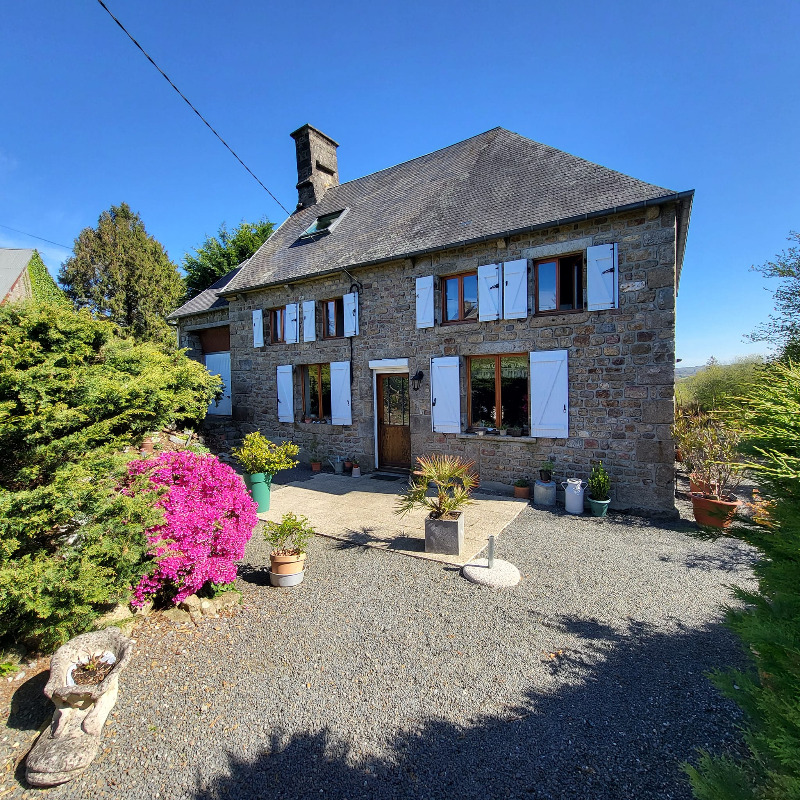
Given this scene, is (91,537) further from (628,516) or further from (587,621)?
(628,516)

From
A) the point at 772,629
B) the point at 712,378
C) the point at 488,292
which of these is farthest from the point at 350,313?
the point at 712,378

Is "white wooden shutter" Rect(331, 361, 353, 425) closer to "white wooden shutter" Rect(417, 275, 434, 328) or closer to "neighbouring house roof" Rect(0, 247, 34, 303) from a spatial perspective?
"white wooden shutter" Rect(417, 275, 434, 328)

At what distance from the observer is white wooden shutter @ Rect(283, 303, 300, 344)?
10734 mm

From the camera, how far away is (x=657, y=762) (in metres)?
2.32

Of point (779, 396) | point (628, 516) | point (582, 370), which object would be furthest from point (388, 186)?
point (779, 396)

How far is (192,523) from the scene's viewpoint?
3.68 m

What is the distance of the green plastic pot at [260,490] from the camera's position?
7.11m

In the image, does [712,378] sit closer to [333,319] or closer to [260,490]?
[333,319]

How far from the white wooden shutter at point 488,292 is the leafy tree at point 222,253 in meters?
15.9

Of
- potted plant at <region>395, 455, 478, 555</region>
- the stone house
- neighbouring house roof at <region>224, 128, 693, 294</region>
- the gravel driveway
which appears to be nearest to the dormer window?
the stone house

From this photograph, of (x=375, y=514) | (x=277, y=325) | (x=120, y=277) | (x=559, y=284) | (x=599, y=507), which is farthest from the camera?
(x=120, y=277)

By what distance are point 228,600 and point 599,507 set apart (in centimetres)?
561

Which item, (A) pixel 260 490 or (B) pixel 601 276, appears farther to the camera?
(A) pixel 260 490

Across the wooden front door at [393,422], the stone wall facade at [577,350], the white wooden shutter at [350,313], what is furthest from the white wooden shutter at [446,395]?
the white wooden shutter at [350,313]
